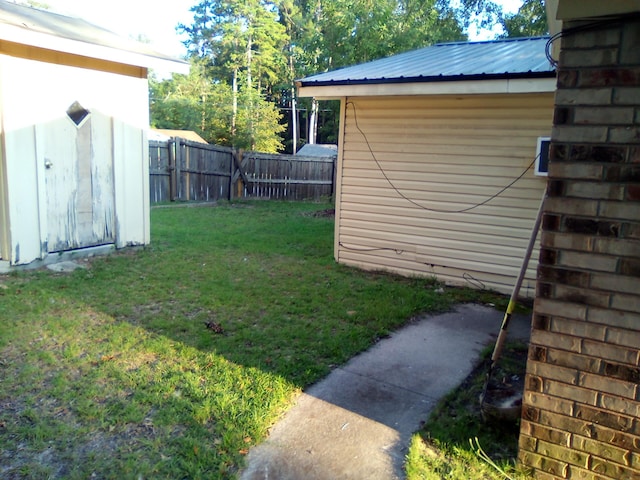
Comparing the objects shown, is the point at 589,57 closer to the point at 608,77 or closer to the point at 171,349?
the point at 608,77

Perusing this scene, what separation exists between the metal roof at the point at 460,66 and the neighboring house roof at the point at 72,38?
229cm

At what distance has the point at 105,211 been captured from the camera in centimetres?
714

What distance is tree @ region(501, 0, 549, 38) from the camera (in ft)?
51.7

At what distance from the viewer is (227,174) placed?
1611cm

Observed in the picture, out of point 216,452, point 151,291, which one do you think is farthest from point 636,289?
point 151,291

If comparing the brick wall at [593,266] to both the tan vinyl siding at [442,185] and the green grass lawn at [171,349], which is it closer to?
the green grass lawn at [171,349]

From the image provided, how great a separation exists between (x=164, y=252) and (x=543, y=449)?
6.25 meters

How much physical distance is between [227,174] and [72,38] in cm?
996

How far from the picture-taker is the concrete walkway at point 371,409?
8.87 ft

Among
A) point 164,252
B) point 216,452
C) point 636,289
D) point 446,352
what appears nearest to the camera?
point 636,289

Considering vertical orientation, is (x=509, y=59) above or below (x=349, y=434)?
above

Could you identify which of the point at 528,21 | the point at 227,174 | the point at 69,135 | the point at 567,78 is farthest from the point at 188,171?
the point at 567,78

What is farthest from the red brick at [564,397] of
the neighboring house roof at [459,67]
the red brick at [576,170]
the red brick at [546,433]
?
the neighboring house roof at [459,67]

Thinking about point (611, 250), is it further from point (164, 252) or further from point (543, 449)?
point (164, 252)
